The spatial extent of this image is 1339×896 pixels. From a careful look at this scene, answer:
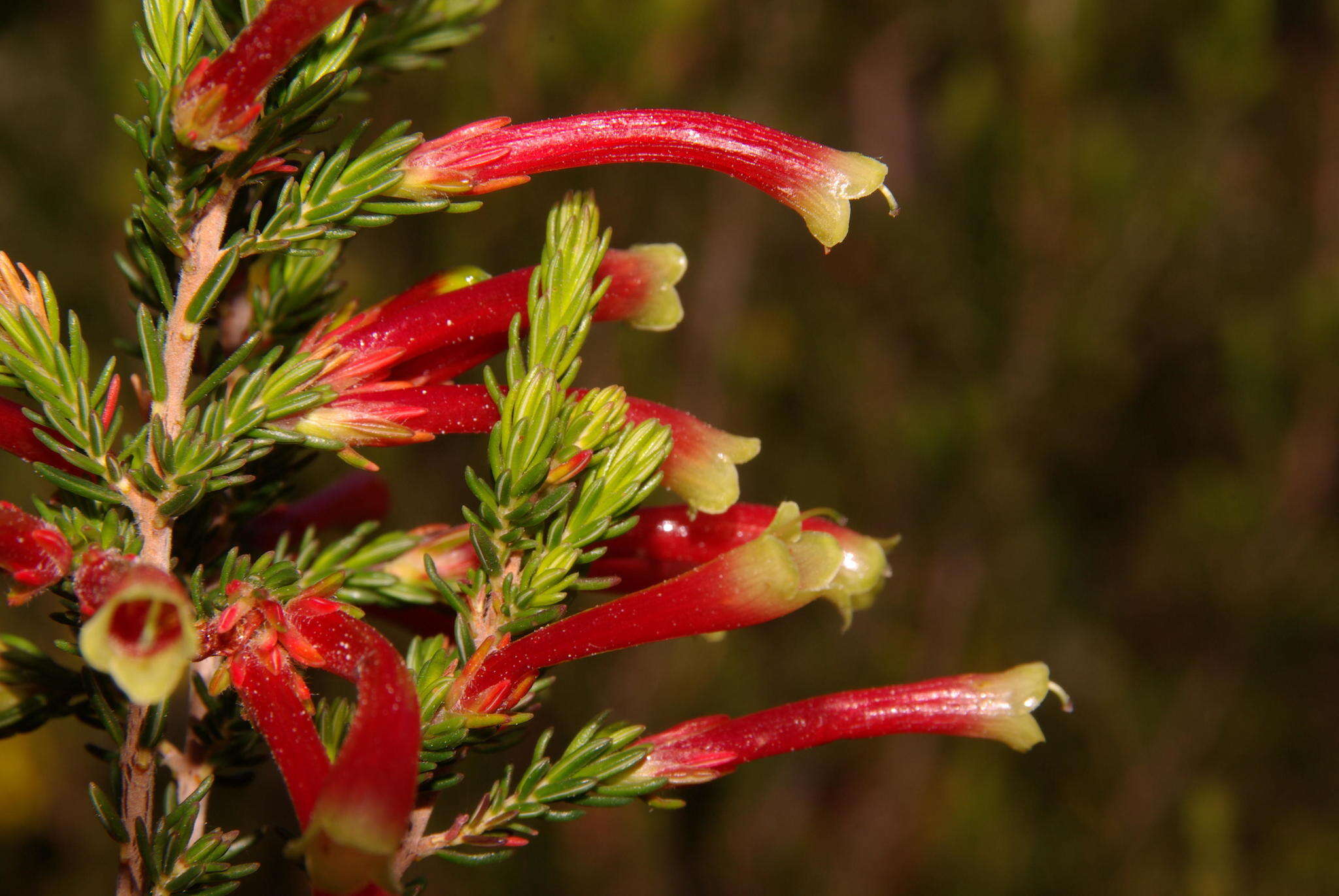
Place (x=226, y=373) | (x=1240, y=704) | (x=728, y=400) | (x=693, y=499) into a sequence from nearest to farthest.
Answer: (x=226, y=373) < (x=693, y=499) < (x=1240, y=704) < (x=728, y=400)

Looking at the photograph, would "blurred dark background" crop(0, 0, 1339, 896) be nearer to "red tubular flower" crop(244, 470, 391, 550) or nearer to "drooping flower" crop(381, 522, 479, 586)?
"red tubular flower" crop(244, 470, 391, 550)

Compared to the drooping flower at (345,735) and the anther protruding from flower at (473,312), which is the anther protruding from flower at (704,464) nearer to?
the anther protruding from flower at (473,312)

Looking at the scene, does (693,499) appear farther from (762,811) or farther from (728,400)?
(762,811)

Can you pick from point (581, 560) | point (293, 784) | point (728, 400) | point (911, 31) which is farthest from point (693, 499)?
point (911, 31)

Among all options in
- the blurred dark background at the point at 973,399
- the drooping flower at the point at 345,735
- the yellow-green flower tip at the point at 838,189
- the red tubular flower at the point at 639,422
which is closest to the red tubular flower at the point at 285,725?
the drooping flower at the point at 345,735

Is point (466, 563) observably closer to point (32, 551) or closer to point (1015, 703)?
point (32, 551)

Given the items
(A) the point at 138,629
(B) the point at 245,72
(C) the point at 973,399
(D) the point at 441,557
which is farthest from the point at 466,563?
(C) the point at 973,399
